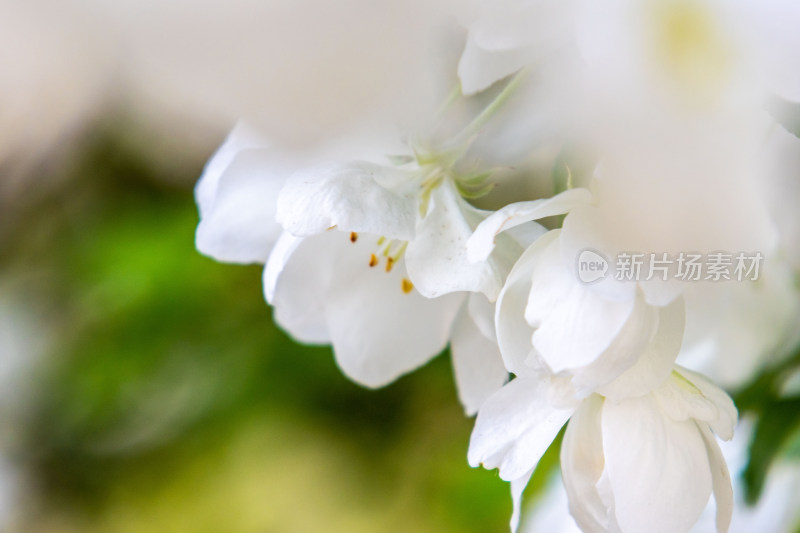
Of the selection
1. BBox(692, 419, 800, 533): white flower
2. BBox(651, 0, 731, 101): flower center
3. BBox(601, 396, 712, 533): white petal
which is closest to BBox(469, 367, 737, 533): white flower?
BBox(601, 396, 712, 533): white petal

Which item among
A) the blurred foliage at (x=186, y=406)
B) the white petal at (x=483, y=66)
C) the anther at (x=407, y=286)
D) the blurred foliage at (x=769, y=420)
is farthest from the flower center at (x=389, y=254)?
the blurred foliage at (x=186, y=406)

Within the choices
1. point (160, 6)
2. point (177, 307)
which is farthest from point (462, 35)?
point (177, 307)

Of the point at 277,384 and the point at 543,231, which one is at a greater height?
the point at 543,231

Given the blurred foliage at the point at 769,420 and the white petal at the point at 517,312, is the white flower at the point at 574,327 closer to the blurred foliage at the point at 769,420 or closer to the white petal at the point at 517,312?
the white petal at the point at 517,312

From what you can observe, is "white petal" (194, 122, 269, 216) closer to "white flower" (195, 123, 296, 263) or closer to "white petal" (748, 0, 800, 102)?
"white flower" (195, 123, 296, 263)

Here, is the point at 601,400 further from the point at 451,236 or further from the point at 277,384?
the point at 277,384

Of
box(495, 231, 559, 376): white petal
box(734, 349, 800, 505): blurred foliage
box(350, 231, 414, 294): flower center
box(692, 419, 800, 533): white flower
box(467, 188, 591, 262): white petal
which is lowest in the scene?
box(692, 419, 800, 533): white flower
